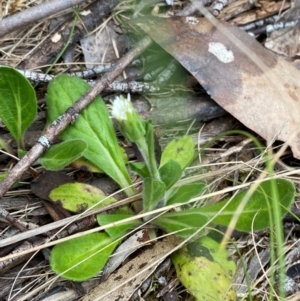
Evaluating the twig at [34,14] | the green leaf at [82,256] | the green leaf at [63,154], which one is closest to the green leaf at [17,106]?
the green leaf at [63,154]

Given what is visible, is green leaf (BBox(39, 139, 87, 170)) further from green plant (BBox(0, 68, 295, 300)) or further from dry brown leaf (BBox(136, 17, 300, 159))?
dry brown leaf (BBox(136, 17, 300, 159))

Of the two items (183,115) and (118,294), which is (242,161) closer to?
(183,115)

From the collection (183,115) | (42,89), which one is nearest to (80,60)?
(42,89)

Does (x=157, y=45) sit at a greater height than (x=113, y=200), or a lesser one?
greater

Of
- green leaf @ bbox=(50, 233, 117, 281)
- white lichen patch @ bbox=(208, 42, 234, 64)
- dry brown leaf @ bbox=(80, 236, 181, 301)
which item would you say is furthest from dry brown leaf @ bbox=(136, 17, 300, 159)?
green leaf @ bbox=(50, 233, 117, 281)

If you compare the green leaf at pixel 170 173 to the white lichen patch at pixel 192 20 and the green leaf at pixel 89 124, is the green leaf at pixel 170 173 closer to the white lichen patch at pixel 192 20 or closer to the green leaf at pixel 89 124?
the green leaf at pixel 89 124

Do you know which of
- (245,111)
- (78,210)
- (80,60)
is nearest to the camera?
(78,210)

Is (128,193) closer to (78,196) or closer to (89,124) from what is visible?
(78,196)
